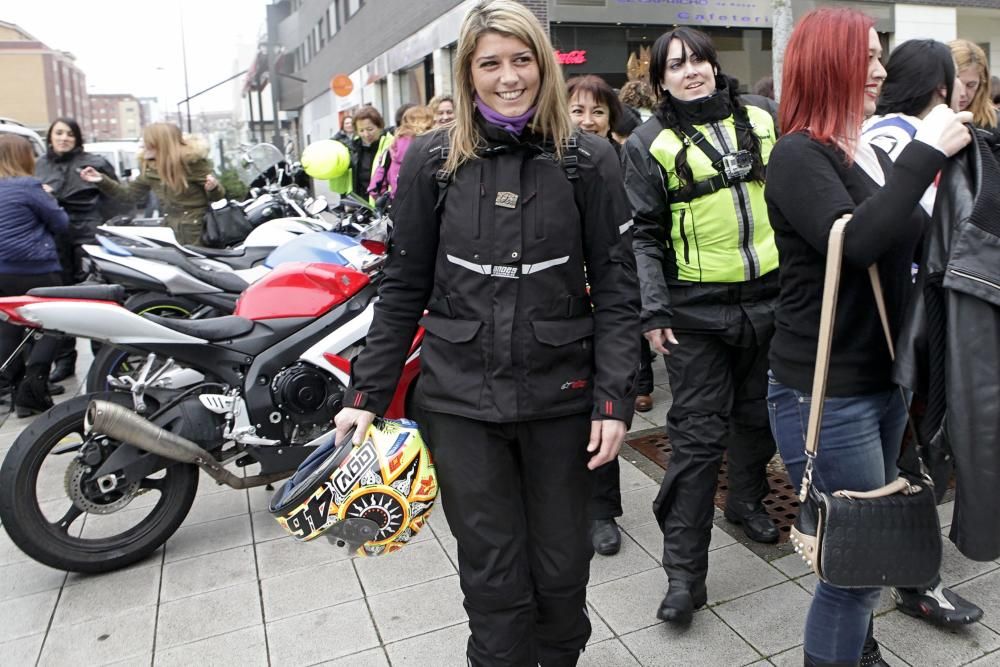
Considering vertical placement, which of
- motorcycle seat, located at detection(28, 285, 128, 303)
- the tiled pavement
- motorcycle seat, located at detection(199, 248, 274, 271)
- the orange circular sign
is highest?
the orange circular sign

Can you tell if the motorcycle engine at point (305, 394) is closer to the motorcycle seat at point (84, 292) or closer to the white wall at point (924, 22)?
the motorcycle seat at point (84, 292)

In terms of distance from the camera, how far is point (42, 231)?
5.80 m

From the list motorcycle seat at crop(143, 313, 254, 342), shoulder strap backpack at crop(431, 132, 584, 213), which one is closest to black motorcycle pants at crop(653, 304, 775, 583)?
shoulder strap backpack at crop(431, 132, 584, 213)

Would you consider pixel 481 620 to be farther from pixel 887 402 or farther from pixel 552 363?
pixel 887 402

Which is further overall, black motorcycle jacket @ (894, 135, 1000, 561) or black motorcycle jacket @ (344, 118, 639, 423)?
black motorcycle jacket @ (344, 118, 639, 423)

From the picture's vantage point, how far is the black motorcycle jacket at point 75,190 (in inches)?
267

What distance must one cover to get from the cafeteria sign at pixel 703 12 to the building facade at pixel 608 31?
0.06ft

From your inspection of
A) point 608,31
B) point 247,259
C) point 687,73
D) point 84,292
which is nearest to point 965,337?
point 687,73

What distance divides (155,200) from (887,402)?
6359 millimetres

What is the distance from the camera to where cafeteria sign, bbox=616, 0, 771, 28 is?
15.6m

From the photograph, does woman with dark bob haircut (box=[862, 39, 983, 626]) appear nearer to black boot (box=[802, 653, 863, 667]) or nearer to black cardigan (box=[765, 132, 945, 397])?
black cardigan (box=[765, 132, 945, 397])

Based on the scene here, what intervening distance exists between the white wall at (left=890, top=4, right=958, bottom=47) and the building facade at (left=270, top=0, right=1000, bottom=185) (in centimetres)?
2

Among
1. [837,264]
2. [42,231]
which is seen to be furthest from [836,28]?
[42,231]

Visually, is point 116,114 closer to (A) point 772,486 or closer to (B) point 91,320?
(B) point 91,320
